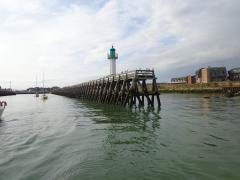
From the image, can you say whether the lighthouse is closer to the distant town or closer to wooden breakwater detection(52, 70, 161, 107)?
wooden breakwater detection(52, 70, 161, 107)

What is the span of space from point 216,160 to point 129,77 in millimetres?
19186

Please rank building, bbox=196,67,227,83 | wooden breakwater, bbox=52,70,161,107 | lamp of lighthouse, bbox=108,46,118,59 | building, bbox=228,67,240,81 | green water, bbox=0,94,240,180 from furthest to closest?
building, bbox=196,67,227,83
building, bbox=228,67,240,81
lamp of lighthouse, bbox=108,46,118,59
wooden breakwater, bbox=52,70,161,107
green water, bbox=0,94,240,180

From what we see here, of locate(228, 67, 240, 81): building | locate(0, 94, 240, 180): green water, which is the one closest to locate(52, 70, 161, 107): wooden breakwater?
locate(0, 94, 240, 180): green water

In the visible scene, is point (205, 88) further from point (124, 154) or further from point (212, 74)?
point (124, 154)

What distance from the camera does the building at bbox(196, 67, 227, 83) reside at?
77875 millimetres

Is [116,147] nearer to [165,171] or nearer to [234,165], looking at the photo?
[165,171]

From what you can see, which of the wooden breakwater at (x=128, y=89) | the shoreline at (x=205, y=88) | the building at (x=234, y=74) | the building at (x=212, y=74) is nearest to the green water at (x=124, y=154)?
the wooden breakwater at (x=128, y=89)

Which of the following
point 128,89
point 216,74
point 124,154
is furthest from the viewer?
point 216,74

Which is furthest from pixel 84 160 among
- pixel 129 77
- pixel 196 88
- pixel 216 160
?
pixel 196 88

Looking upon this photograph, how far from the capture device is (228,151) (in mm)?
9320

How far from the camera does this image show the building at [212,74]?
77.9 meters

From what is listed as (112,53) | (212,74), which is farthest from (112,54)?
(212,74)

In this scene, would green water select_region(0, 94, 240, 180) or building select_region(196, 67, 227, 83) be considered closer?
green water select_region(0, 94, 240, 180)

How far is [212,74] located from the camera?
79.2 meters
